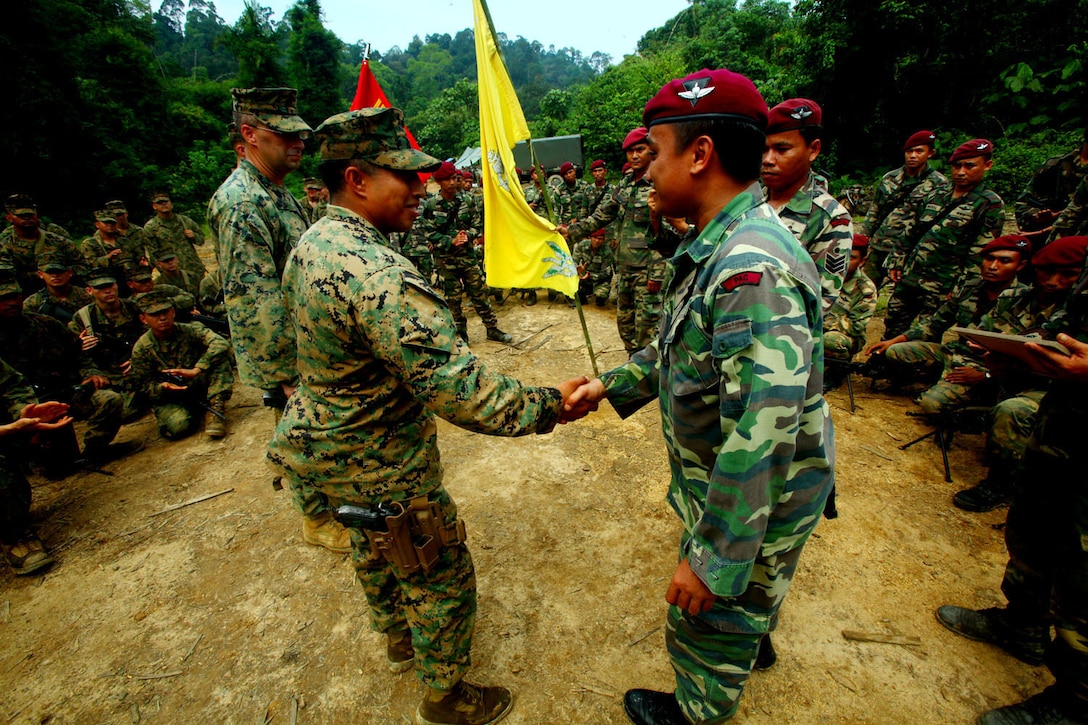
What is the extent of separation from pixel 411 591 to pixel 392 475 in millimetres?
531

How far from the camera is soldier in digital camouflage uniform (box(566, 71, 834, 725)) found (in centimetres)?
128

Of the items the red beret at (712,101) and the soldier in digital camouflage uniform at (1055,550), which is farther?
the soldier in digital camouflage uniform at (1055,550)

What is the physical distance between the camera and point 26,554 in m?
3.42

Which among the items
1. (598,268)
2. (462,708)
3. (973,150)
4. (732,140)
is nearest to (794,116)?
(732,140)

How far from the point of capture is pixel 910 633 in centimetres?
259

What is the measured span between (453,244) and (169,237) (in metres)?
5.58

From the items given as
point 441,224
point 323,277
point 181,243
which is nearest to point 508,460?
point 323,277

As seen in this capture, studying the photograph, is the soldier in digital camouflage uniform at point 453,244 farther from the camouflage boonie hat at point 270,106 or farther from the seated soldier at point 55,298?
the seated soldier at point 55,298

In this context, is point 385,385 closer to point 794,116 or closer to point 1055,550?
point 794,116

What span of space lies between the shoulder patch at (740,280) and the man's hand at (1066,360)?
1.50m

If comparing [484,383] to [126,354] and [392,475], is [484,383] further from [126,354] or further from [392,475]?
[126,354]

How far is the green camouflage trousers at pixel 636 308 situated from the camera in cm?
555

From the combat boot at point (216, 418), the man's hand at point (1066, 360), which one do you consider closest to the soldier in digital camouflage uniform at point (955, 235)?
the man's hand at point (1066, 360)

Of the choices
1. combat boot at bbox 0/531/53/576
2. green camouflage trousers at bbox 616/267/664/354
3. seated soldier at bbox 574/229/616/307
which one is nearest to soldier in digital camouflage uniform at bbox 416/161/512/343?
green camouflage trousers at bbox 616/267/664/354
